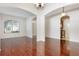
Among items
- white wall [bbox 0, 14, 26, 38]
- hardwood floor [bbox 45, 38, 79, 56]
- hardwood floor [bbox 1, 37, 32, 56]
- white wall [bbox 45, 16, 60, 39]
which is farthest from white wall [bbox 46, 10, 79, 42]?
hardwood floor [bbox 1, 37, 32, 56]

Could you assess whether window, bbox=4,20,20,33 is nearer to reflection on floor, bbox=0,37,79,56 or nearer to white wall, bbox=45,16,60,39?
white wall, bbox=45,16,60,39

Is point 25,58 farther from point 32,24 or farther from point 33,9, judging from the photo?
point 32,24

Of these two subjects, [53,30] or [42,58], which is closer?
[42,58]

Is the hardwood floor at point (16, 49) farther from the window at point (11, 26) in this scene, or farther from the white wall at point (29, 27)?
the white wall at point (29, 27)

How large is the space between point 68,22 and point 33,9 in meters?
3.37

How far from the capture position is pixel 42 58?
107 centimetres

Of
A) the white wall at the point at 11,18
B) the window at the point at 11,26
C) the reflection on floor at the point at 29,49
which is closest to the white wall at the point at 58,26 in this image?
the reflection on floor at the point at 29,49

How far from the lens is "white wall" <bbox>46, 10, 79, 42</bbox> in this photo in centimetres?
841

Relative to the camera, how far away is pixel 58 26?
33.8ft

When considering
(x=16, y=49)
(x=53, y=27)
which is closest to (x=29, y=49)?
(x=16, y=49)

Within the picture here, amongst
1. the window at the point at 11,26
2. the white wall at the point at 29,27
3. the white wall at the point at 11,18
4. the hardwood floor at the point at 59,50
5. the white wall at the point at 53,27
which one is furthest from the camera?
the white wall at the point at 29,27

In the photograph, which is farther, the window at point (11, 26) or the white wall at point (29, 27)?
the white wall at point (29, 27)

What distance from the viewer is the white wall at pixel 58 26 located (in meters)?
8.41

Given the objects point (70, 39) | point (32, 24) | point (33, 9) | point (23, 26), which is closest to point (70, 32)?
point (70, 39)
